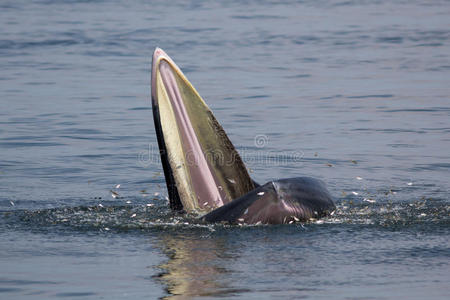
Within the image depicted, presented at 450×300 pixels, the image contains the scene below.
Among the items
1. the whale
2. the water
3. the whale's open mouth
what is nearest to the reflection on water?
the water

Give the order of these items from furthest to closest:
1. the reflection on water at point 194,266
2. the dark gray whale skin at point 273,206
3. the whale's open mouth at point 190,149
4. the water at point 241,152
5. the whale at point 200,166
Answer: the whale's open mouth at point 190,149
the whale at point 200,166
the dark gray whale skin at point 273,206
the water at point 241,152
the reflection on water at point 194,266

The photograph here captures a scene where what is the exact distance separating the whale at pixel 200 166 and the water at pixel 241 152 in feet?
0.63

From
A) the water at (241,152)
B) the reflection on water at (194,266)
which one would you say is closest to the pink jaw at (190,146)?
the water at (241,152)

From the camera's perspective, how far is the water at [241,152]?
7.61 m

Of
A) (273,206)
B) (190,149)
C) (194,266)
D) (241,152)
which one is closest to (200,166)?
(190,149)

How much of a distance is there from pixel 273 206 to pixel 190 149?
1113 mm

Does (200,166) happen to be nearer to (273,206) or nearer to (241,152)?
(273,206)

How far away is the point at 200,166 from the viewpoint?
374 inches

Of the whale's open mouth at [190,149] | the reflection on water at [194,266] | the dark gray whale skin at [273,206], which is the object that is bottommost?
the reflection on water at [194,266]

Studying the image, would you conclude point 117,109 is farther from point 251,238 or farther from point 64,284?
point 64,284

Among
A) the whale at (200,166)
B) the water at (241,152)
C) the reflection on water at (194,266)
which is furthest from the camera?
the whale at (200,166)

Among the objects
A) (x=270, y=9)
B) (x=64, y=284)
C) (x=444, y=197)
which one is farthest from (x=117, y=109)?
(x=270, y=9)

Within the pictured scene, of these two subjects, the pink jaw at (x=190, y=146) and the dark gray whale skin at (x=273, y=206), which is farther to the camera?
the pink jaw at (x=190, y=146)

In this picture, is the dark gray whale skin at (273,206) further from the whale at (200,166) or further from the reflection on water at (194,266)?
the reflection on water at (194,266)
